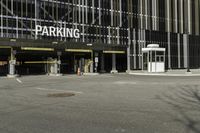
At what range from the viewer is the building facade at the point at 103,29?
47.0m

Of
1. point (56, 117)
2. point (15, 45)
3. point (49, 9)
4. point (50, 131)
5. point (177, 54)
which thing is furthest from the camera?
point (177, 54)

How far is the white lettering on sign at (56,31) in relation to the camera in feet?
160

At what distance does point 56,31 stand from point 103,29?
9.24m

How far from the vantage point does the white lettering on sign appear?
4866cm

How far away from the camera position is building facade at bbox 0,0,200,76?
4697 cm

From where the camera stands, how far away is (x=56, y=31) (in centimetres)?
5069

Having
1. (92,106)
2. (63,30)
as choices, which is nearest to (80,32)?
(63,30)

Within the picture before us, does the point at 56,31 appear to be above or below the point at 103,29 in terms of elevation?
below

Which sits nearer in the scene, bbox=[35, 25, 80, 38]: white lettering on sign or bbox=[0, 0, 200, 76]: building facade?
bbox=[0, 0, 200, 76]: building facade

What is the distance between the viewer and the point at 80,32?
54188 mm

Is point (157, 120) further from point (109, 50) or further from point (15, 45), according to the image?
point (109, 50)

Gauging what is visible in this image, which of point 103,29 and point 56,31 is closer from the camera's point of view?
point 56,31

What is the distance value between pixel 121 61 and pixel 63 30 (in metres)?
18.1

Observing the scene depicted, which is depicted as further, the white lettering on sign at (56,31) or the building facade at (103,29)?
the white lettering on sign at (56,31)
